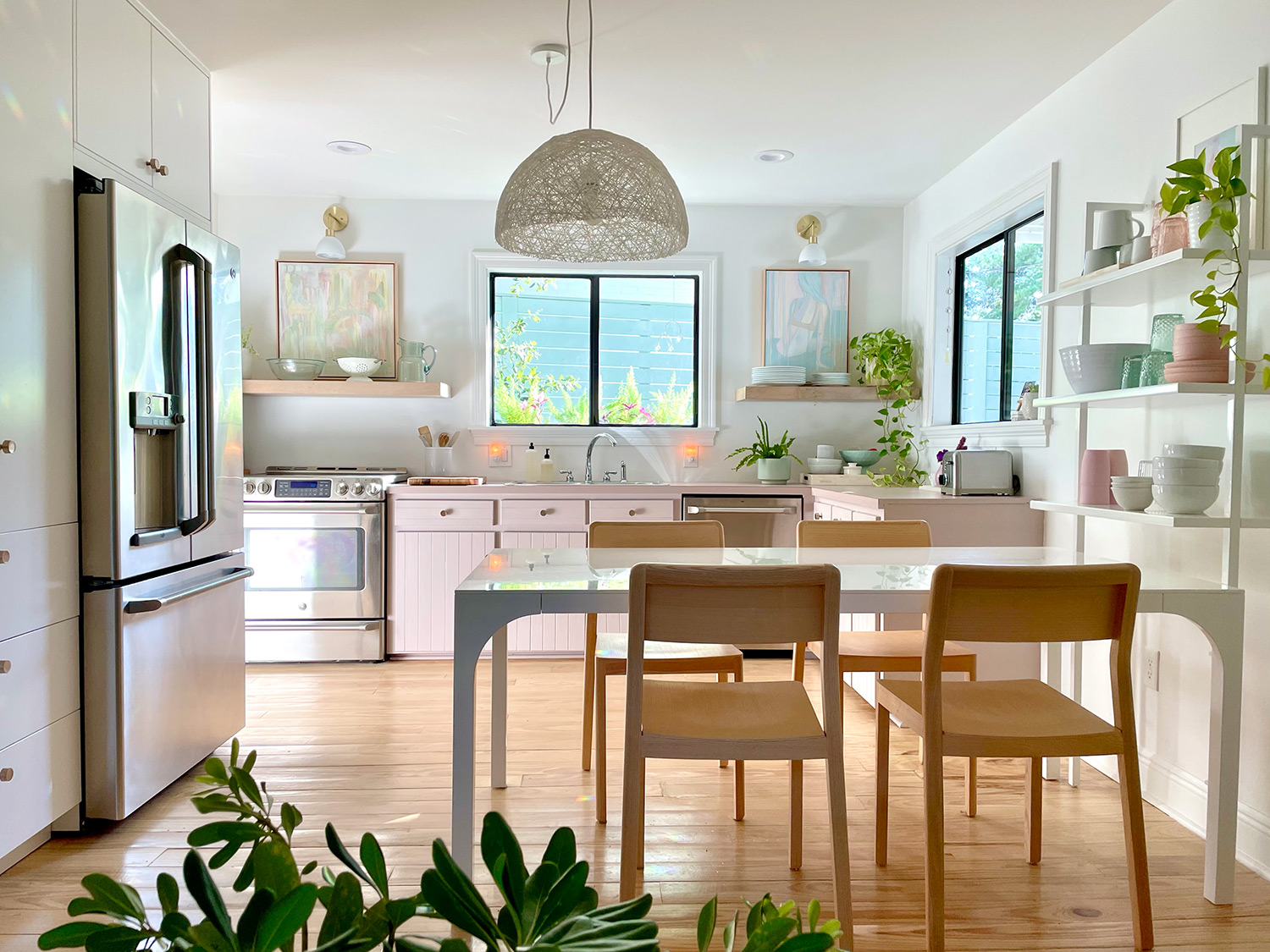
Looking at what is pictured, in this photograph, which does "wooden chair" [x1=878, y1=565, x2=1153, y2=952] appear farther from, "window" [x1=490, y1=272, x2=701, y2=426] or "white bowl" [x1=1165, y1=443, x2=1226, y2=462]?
"window" [x1=490, y1=272, x2=701, y2=426]

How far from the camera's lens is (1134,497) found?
7.74 feet

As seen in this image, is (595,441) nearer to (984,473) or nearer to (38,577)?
(984,473)

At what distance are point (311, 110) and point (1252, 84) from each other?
324cm

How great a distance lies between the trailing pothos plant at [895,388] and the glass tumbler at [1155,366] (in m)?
2.07

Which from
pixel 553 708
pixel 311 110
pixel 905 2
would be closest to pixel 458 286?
pixel 311 110

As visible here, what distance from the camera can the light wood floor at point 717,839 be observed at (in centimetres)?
195

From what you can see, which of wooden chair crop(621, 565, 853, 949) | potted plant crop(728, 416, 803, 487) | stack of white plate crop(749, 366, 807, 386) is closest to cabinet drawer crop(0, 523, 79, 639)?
wooden chair crop(621, 565, 853, 949)

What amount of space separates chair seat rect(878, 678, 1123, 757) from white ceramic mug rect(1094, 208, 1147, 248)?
138 centimetres

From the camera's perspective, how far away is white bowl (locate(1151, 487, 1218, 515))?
7.19 feet

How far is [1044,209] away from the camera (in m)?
3.29

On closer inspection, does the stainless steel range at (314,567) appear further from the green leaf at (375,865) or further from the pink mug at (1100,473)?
the green leaf at (375,865)

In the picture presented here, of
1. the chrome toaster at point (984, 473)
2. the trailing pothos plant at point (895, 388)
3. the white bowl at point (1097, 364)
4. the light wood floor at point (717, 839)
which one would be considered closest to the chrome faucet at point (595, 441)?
the trailing pothos plant at point (895, 388)

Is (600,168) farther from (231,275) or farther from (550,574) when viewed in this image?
(231,275)

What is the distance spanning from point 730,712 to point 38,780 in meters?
1.75
